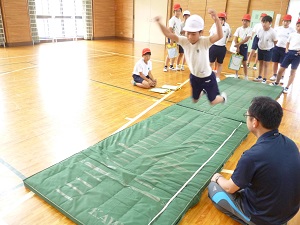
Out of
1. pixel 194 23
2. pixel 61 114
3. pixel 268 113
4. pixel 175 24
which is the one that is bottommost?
pixel 61 114

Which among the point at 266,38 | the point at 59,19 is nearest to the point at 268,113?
the point at 266,38

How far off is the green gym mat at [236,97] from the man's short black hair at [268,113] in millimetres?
2048

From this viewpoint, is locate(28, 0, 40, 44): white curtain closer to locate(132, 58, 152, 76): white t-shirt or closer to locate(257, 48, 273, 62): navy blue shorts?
locate(132, 58, 152, 76): white t-shirt

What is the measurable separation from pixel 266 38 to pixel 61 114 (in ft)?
14.8

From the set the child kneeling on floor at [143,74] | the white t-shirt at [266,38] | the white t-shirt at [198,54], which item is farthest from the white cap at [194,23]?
the white t-shirt at [266,38]

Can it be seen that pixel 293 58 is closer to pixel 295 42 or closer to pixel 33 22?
pixel 295 42

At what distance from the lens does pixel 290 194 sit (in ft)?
5.07

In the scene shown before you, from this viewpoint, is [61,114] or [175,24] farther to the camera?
[175,24]

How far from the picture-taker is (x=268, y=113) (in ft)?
5.12

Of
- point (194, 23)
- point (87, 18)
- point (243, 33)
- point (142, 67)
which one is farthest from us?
point (87, 18)

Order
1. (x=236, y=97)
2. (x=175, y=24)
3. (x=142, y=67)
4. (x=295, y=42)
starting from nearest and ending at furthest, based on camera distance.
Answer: (x=236, y=97) < (x=295, y=42) < (x=142, y=67) < (x=175, y=24)

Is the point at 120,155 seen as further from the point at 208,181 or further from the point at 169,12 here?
the point at 169,12

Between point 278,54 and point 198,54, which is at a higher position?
point 198,54

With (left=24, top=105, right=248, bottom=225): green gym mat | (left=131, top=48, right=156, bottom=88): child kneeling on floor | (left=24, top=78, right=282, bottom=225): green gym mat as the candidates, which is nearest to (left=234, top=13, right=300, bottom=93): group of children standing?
(left=131, top=48, right=156, bottom=88): child kneeling on floor
